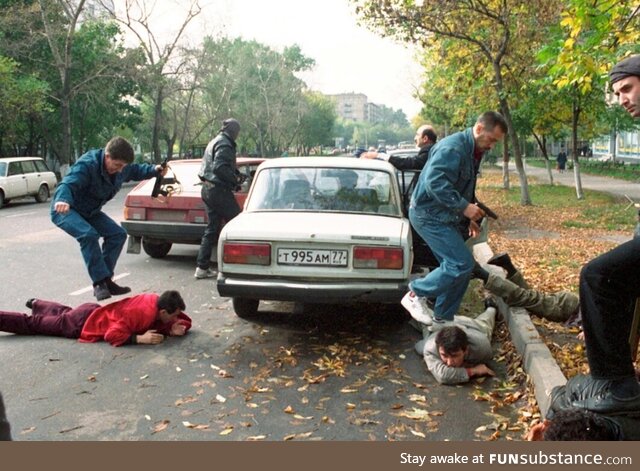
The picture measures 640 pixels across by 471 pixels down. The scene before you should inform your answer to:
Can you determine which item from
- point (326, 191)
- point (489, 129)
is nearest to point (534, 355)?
point (489, 129)

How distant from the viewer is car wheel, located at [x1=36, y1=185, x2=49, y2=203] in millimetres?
23386

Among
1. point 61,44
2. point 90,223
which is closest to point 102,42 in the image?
point 61,44

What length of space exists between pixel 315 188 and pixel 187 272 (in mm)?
3346

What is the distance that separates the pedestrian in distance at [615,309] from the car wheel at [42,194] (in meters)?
23.5

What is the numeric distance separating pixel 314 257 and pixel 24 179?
19848 millimetres

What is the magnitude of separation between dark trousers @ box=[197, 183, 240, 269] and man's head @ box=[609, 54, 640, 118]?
616cm

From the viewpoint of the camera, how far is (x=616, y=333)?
9.07 feet

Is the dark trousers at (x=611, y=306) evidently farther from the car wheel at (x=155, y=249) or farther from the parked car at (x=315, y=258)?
the car wheel at (x=155, y=249)

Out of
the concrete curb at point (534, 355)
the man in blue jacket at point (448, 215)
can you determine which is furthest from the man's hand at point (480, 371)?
the man in blue jacket at point (448, 215)

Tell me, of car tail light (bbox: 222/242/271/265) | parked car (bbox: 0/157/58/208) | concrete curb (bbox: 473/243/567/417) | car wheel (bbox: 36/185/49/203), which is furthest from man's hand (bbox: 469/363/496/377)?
car wheel (bbox: 36/185/49/203)

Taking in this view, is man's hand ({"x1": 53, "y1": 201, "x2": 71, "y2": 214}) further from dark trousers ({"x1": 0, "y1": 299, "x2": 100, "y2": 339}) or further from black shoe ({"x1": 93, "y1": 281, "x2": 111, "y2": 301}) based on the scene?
dark trousers ({"x1": 0, "y1": 299, "x2": 100, "y2": 339})

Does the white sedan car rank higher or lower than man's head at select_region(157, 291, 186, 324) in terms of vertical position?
higher

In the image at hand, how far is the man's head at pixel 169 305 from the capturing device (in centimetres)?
560

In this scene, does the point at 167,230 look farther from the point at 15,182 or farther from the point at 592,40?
the point at 15,182
